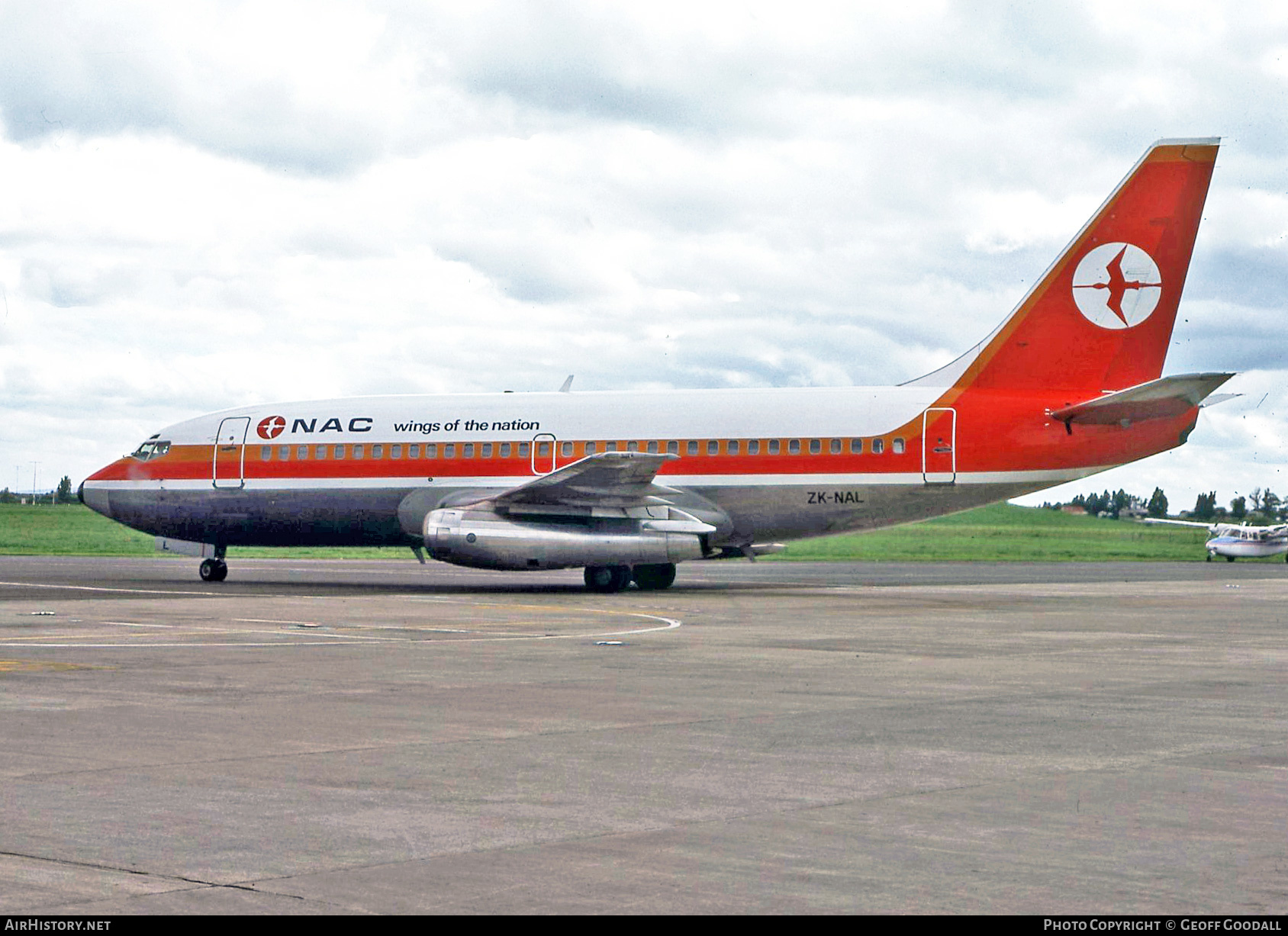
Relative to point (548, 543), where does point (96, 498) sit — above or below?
above

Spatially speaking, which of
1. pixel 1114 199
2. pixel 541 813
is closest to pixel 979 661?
pixel 541 813

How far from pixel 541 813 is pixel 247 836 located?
148 centimetres

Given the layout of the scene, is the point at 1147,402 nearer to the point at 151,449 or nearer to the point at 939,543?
the point at 151,449

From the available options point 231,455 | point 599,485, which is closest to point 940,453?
point 599,485

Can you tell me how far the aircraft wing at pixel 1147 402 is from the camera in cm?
2995

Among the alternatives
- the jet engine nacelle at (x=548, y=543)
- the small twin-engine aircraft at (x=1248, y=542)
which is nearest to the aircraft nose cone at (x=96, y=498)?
the jet engine nacelle at (x=548, y=543)

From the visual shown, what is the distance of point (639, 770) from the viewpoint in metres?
9.52

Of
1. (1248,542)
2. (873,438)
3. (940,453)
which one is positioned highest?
(873,438)

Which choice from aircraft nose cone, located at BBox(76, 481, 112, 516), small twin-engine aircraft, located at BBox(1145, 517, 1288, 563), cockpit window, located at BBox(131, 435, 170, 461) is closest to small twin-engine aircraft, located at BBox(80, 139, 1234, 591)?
cockpit window, located at BBox(131, 435, 170, 461)

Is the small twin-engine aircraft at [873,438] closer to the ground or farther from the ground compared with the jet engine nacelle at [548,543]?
farther from the ground

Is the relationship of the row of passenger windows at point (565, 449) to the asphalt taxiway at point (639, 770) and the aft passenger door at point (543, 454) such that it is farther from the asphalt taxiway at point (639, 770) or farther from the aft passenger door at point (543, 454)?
the asphalt taxiway at point (639, 770)

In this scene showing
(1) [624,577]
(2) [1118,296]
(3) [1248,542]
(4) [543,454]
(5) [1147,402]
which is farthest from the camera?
(3) [1248,542]

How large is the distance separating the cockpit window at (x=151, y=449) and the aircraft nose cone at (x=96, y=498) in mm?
1252

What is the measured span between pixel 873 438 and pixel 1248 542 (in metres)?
44.9
